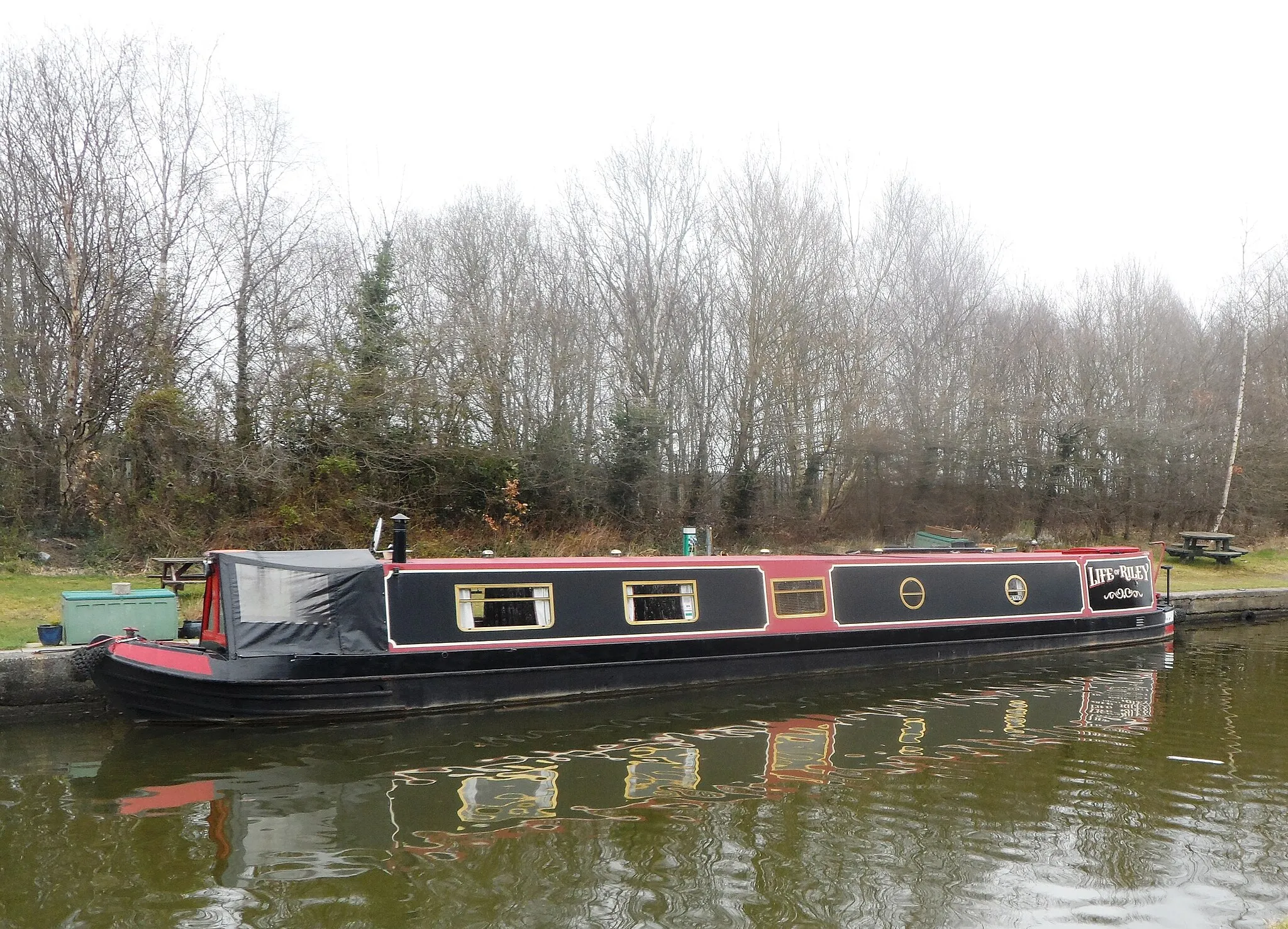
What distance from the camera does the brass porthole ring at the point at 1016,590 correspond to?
12609 millimetres

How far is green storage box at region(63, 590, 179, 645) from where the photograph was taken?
352 inches

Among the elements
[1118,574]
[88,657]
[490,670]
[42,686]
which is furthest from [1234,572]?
[42,686]

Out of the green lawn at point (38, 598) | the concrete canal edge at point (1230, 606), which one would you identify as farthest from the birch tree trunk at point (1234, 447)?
the green lawn at point (38, 598)

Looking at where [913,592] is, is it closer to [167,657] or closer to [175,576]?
[167,657]

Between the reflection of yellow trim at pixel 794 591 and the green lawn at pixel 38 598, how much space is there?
6.66 meters

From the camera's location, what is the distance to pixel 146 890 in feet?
16.8

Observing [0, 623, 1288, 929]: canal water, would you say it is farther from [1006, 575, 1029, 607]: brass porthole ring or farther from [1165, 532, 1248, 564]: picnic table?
[1165, 532, 1248, 564]: picnic table

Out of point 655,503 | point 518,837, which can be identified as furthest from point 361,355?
point 518,837

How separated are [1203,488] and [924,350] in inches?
329

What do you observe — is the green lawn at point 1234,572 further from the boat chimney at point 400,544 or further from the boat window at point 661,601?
the boat chimney at point 400,544

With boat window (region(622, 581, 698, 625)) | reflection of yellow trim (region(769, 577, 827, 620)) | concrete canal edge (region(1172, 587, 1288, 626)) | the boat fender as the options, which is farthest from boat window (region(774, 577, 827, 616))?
concrete canal edge (region(1172, 587, 1288, 626))

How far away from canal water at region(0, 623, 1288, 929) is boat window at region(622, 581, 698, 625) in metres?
0.95

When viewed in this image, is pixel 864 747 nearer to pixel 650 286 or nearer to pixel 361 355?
pixel 361 355

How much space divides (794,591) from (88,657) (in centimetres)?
732
